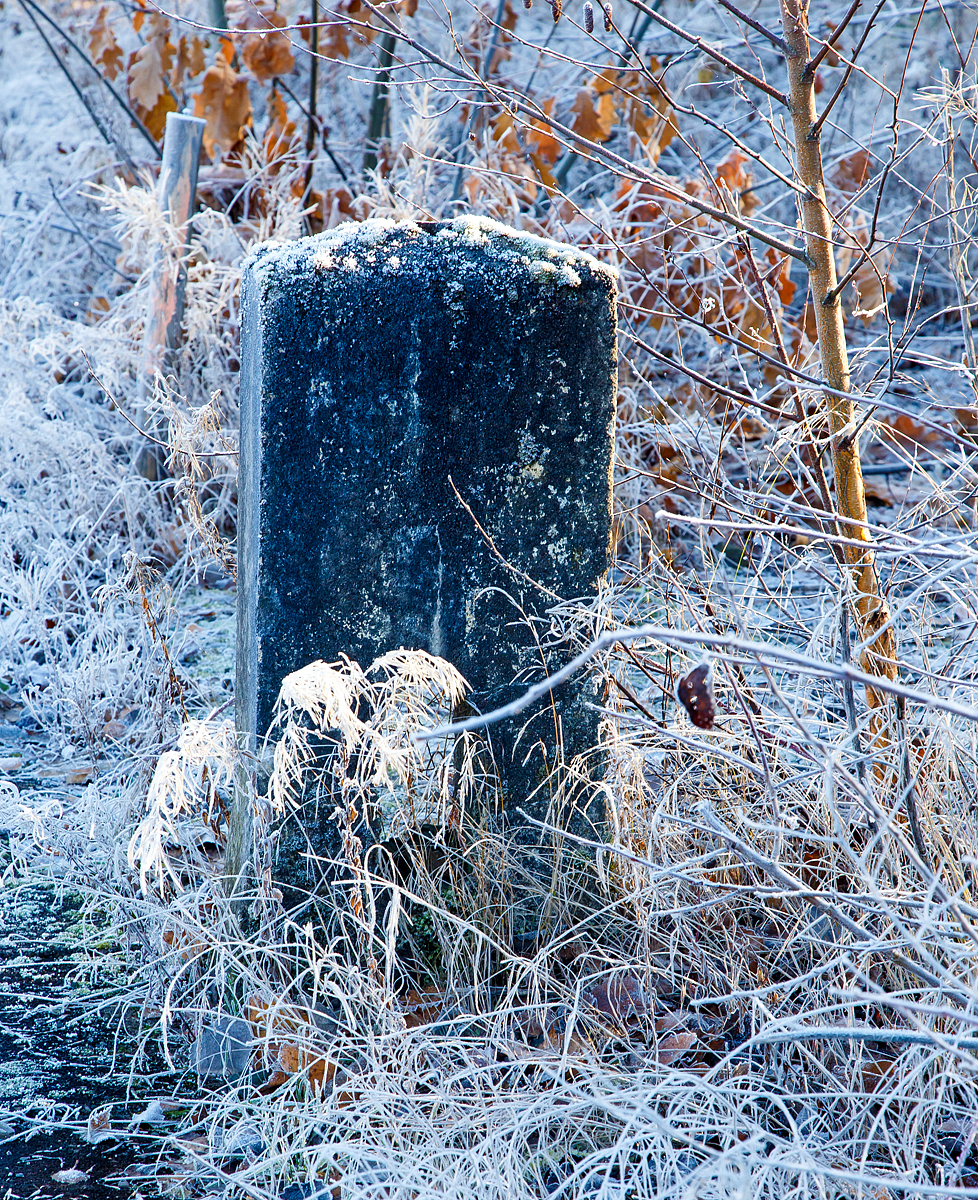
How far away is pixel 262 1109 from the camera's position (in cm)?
196

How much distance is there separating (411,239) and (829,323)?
944 mm

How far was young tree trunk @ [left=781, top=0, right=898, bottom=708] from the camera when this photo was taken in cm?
236

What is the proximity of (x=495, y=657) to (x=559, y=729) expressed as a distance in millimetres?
209

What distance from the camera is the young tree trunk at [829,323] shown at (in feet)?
7.73

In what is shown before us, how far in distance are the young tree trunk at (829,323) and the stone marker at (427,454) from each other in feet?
1.67

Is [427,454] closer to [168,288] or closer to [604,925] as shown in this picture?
[604,925]

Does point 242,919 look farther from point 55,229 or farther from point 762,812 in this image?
point 55,229

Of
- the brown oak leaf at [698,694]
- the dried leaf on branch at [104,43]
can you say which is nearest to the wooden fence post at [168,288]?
the dried leaf on branch at [104,43]

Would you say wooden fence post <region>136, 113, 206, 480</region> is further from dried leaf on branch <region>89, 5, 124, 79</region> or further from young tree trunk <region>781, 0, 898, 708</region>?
young tree trunk <region>781, 0, 898, 708</region>

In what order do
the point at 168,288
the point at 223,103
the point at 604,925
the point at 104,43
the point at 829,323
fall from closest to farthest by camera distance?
1. the point at 604,925
2. the point at 829,323
3. the point at 168,288
4. the point at 223,103
5. the point at 104,43

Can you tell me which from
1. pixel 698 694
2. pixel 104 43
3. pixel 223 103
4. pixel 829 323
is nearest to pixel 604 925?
pixel 698 694

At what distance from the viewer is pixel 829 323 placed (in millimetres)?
2430

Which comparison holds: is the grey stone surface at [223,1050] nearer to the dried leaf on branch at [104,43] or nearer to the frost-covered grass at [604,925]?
the frost-covered grass at [604,925]

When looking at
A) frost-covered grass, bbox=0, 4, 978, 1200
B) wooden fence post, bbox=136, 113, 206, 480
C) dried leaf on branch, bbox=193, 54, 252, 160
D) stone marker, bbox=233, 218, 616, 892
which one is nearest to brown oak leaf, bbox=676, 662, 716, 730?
frost-covered grass, bbox=0, 4, 978, 1200
